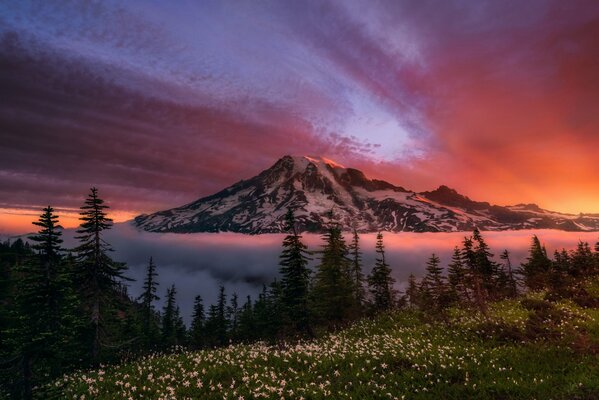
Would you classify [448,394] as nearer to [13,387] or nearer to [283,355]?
[283,355]

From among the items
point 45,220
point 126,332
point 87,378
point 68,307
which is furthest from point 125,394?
point 126,332

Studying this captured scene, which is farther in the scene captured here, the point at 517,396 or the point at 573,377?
the point at 573,377

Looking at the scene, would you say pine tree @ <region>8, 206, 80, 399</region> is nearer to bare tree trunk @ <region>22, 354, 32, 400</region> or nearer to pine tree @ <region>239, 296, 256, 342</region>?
bare tree trunk @ <region>22, 354, 32, 400</region>

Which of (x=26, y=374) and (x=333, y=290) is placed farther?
(x=333, y=290)

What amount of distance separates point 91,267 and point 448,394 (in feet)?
80.6

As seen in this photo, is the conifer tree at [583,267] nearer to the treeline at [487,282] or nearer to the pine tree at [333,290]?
the treeline at [487,282]

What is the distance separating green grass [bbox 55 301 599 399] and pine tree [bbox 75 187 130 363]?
35.1 ft

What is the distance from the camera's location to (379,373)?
15.2 metres

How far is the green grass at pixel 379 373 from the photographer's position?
12.9 meters

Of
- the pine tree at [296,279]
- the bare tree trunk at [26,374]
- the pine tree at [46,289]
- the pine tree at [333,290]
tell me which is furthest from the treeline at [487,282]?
the pine tree at [46,289]

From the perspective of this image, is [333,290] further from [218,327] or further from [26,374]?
[218,327]

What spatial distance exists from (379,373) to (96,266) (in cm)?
2137

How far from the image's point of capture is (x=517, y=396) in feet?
42.5

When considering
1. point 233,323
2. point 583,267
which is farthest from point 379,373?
point 233,323
